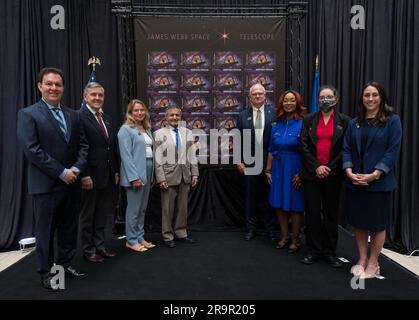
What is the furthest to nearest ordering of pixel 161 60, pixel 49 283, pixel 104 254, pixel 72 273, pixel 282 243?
pixel 161 60 → pixel 282 243 → pixel 104 254 → pixel 72 273 → pixel 49 283

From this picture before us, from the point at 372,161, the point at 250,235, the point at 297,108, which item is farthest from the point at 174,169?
the point at 372,161

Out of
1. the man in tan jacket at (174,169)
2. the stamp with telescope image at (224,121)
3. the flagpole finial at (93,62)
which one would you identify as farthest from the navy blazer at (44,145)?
the stamp with telescope image at (224,121)

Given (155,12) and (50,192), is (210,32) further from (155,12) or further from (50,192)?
(50,192)

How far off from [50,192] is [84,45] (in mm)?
2370

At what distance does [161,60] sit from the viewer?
4.01m

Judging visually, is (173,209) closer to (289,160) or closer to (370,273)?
(289,160)

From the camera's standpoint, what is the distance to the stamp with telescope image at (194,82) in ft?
13.4

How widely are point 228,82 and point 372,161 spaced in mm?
2075

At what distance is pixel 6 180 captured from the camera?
3721 mm

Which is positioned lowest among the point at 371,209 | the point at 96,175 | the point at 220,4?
the point at 371,209

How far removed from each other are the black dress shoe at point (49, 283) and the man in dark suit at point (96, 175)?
55 cm

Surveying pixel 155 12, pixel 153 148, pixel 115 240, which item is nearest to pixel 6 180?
pixel 115 240

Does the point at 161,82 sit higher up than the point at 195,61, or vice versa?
the point at 195,61

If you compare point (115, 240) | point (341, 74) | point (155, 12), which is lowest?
point (115, 240)
